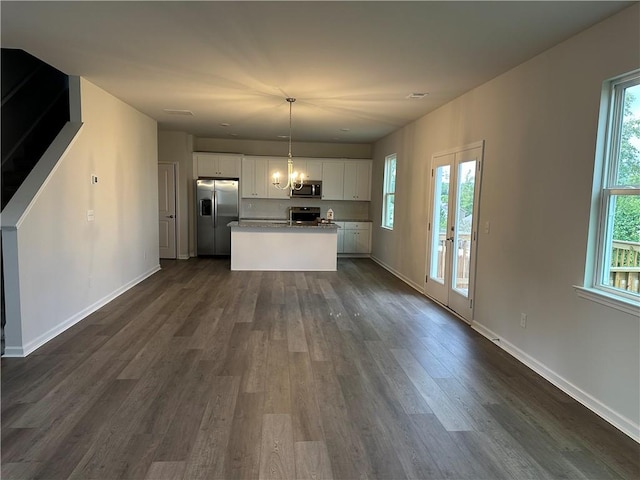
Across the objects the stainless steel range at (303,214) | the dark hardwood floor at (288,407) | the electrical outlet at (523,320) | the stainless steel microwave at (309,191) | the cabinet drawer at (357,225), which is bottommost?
the dark hardwood floor at (288,407)

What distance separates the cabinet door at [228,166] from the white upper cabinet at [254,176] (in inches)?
6.3

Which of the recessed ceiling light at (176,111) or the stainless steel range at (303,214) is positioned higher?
the recessed ceiling light at (176,111)

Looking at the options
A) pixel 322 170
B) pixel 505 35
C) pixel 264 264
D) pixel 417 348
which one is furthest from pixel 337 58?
pixel 322 170

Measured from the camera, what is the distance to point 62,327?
13.0 ft

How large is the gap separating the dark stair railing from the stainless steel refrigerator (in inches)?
116

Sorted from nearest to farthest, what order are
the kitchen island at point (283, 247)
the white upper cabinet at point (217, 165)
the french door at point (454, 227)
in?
the french door at point (454, 227), the kitchen island at point (283, 247), the white upper cabinet at point (217, 165)

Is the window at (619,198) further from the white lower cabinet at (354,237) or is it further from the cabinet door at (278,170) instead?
the cabinet door at (278,170)

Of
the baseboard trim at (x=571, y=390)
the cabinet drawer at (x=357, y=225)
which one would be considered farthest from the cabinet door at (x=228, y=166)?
the baseboard trim at (x=571, y=390)

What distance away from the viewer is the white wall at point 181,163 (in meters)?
8.20

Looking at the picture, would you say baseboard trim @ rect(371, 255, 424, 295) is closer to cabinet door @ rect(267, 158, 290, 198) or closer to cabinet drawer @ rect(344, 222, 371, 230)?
cabinet drawer @ rect(344, 222, 371, 230)

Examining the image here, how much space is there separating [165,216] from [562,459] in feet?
25.5

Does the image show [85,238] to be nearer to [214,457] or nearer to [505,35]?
[214,457]

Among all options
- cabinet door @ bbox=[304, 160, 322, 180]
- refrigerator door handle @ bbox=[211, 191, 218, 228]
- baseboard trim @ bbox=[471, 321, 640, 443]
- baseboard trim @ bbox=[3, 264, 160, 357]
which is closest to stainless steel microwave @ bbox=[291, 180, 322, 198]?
cabinet door @ bbox=[304, 160, 322, 180]

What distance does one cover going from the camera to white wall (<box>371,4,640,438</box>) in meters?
2.56
